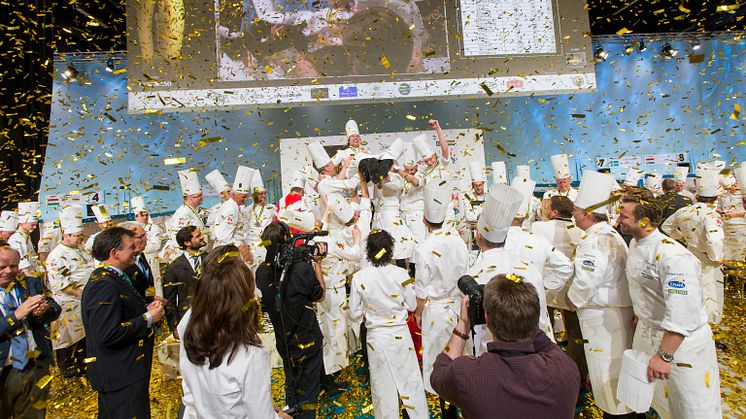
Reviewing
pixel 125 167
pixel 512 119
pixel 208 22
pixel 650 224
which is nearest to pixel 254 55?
pixel 208 22

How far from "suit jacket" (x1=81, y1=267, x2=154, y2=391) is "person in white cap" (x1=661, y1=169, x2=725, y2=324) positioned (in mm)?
4984

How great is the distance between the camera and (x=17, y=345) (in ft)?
8.08

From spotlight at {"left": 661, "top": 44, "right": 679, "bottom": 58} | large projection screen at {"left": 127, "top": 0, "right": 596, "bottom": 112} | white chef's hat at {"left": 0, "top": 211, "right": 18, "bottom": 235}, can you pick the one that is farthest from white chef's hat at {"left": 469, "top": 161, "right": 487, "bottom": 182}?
spotlight at {"left": 661, "top": 44, "right": 679, "bottom": 58}

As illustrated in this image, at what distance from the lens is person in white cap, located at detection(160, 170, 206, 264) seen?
5102 mm

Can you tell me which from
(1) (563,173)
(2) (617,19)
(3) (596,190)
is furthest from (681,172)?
(2) (617,19)

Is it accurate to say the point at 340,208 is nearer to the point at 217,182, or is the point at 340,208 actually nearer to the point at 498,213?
the point at 498,213

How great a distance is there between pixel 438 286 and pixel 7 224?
5483 millimetres

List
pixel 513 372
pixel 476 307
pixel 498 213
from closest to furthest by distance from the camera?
pixel 513 372
pixel 476 307
pixel 498 213

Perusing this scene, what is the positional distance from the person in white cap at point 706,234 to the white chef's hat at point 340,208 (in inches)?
146

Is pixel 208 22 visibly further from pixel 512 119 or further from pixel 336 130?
pixel 512 119

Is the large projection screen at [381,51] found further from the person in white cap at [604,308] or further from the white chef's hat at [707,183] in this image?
the person in white cap at [604,308]

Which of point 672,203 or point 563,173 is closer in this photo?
point 672,203

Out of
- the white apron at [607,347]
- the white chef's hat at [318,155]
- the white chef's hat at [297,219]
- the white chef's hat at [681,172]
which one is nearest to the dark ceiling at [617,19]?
the white chef's hat at [681,172]

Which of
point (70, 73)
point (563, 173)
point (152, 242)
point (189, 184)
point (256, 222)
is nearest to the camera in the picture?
point (189, 184)
